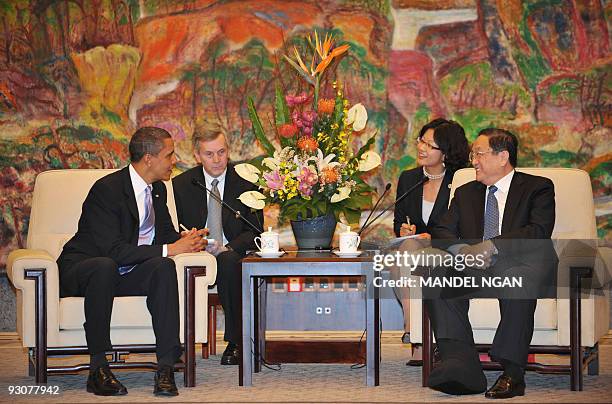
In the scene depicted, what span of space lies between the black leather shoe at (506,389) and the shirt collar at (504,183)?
0.94 metres

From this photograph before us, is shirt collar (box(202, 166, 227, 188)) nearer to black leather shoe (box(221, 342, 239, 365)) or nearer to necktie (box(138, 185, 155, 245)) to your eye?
necktie (box(138, 185, 155, 245))

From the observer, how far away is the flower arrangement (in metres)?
4.59

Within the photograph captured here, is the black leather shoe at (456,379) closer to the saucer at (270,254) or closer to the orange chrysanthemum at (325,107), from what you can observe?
the saucer at (270,254)

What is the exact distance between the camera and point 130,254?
4523mm

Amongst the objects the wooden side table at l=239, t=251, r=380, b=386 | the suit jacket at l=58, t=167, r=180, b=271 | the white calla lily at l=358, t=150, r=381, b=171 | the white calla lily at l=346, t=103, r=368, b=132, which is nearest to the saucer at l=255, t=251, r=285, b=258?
the wooden side table at l=239, t=251, r=380, b=386

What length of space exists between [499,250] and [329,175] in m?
0.87

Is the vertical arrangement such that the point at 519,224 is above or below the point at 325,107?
below

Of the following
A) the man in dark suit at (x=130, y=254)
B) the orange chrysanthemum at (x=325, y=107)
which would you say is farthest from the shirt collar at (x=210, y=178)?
the orange chrysanthemum at (x=325, y=107)

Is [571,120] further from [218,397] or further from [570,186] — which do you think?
[218,397]

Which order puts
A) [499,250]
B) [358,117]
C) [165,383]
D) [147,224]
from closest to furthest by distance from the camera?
[165,383]
[499,250]
[358,117]
[147,224]

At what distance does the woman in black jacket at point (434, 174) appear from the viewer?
5.32m

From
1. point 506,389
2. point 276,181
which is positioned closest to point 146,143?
point 276,181

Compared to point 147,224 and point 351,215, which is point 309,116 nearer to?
point 351,215

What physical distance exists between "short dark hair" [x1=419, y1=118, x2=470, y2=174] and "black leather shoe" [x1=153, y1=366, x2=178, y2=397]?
2.02m
